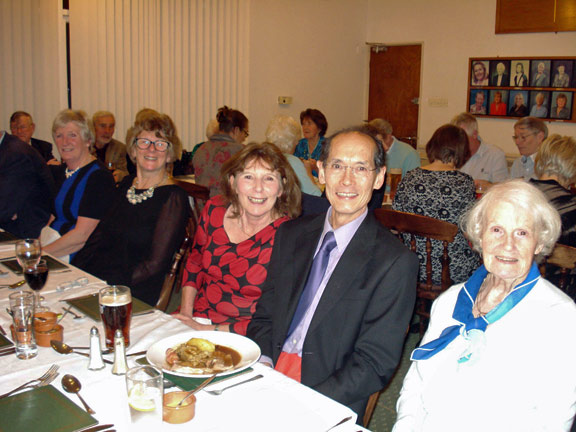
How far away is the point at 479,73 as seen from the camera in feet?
25.1

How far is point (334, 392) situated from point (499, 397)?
46cm

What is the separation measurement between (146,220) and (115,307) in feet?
3.80

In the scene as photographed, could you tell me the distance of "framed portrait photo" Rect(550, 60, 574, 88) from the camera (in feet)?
22.8

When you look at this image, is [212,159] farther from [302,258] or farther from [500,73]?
[500,73]

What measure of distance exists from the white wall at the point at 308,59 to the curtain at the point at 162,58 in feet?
0.91

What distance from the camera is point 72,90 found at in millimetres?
6391

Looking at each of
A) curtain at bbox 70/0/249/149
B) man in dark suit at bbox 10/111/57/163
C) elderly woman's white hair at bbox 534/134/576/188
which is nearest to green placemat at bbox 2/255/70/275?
elderly woman's white hair at bbox 534/134/576/188

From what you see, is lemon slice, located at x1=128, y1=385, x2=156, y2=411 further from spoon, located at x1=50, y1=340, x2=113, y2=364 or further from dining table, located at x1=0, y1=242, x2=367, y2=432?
spoon, located at x1=50, y1=340, x2=113, y2=364

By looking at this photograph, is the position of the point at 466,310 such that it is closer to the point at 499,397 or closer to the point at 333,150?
the point at 499,397

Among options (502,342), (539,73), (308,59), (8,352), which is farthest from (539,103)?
(8,352)

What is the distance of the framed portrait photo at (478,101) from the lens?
7.63 m

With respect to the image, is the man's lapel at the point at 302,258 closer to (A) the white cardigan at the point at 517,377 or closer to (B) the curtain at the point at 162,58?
(A) the white cardigan at the point at 517,377

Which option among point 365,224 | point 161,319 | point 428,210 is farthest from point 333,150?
point 428,210

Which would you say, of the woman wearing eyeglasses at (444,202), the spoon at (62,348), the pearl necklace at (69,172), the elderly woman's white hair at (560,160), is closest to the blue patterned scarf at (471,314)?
the spoon at (62,348)
